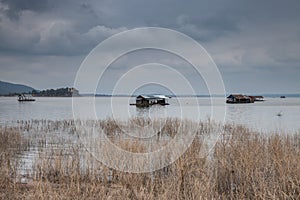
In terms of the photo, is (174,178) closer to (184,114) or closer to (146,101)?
(184,114)

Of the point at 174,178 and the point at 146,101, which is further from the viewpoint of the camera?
the point at 146,101

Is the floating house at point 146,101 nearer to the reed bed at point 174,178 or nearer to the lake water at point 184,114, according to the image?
the lake water at point 184,114

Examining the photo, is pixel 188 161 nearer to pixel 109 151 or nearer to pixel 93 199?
pixel 109 151

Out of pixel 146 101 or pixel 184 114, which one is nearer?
pixel 184 114

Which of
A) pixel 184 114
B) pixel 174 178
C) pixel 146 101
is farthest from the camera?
pixel 146 101

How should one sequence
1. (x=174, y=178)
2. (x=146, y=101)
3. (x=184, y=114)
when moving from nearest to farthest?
(x=174, y=178), (x=184, y=114), (x=146, y=101)

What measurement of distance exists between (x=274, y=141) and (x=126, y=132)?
35.8ft

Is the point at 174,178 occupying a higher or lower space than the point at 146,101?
lower

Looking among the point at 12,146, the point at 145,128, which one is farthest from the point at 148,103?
the point at 12,146

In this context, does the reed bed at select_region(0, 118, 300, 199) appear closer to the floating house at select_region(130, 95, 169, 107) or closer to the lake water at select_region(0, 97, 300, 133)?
the lake water at select_region(0, 97, 300, 133)

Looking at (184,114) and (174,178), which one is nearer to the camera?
(174,178)

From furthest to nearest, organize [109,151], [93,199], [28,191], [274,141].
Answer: [274,141]
[109,151]
[28,191]
[93,199]

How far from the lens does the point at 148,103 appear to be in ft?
231

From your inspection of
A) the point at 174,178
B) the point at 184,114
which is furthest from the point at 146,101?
the point at 174,178
